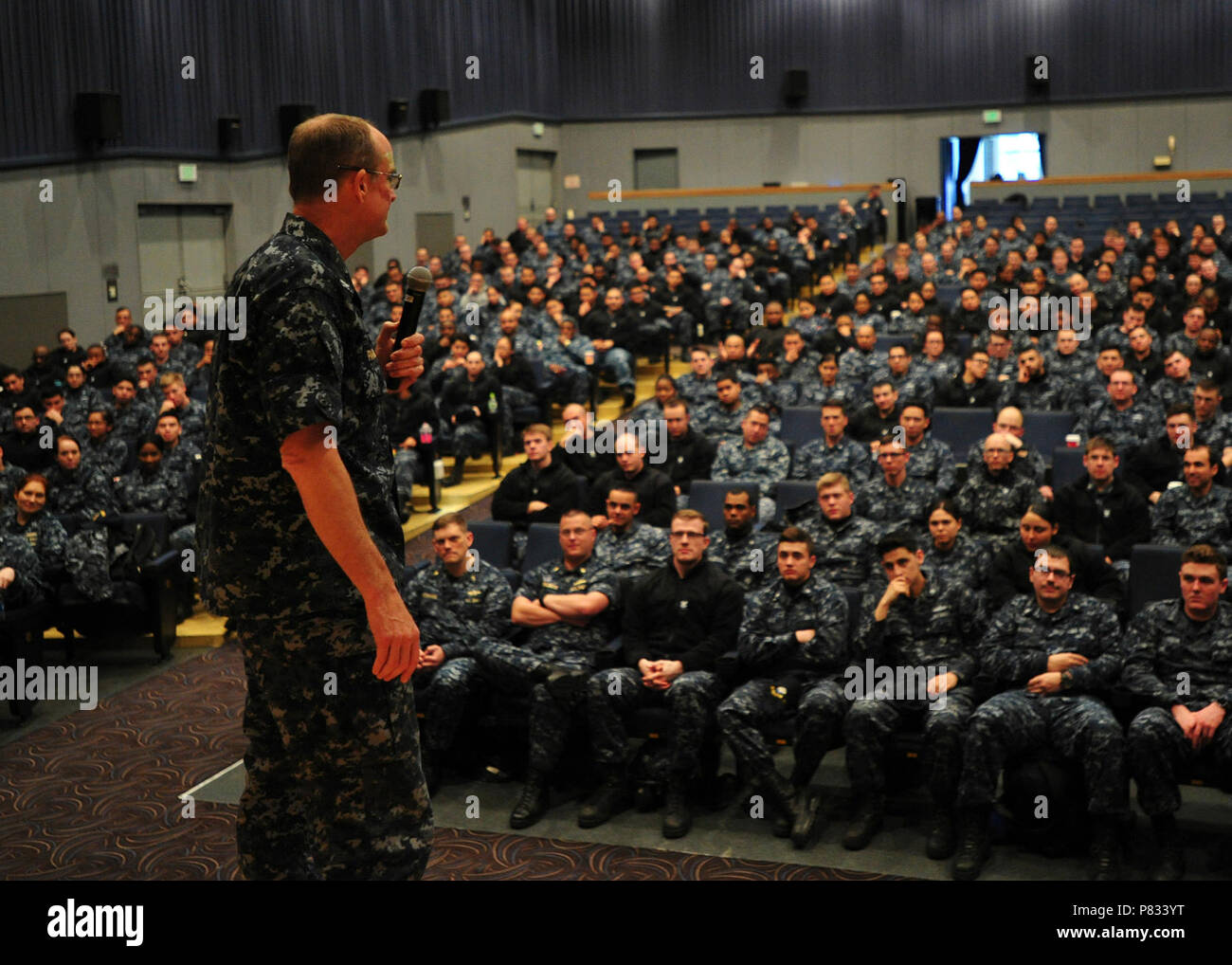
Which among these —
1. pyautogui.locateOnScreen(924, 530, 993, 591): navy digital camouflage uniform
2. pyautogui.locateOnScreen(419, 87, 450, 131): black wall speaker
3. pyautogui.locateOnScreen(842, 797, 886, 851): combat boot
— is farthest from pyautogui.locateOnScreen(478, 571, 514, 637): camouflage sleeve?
pyautogui.locateOnScreen(419, 87, 450, 131): black wall speaker

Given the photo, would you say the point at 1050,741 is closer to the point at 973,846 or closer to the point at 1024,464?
the point at 973,846

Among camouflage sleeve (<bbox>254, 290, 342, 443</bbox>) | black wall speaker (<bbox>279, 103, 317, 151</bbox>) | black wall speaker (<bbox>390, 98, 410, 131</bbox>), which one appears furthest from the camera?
black wall speaker (<bbox>390, 98, 410, 131</bbox>)

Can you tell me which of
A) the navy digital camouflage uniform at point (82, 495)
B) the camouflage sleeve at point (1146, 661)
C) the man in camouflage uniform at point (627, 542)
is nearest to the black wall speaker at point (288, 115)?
the navy digital camouflage uniform at point (82, 495)

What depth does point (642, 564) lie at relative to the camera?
496 centimetres

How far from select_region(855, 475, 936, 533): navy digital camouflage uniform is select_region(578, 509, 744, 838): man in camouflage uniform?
148 cm

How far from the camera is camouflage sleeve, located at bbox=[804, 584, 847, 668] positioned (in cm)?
411

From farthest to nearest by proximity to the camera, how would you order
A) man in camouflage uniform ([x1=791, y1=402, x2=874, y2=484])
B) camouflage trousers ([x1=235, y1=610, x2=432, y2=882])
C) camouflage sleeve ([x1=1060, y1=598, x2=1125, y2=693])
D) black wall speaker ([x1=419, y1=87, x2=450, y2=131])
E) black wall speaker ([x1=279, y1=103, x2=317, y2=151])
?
black wall speaker ([x1=419, y1=87, x2=450, y2=131]), black wall speaker ([x1=279, y1=103, x2=317, y2=151]), man in camouflage uniform ([x1=791, y1=402, x2=874, y2=484]), camouflage sleeve ([x1=1060, y1=598, x2=1125, y2=693]), camouflage trousers ([x1=235, y1=610, x2=432, y2=882])

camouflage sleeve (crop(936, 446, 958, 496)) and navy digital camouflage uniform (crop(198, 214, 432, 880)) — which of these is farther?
camouflage sleeve (crop(936, 446, 958, 496))

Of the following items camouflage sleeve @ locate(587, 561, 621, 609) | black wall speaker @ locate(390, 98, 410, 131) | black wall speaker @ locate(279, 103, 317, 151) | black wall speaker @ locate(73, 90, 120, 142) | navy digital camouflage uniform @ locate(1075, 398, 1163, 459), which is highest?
black wall speaker @ locate(390, 98, 410, 131)

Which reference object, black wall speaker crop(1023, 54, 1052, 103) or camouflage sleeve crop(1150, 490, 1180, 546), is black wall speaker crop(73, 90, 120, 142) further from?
black wall speaker crop(1023, 54, 1052, 103)

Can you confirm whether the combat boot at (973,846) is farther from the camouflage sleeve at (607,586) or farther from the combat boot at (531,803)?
the camouflage sleeve at (607,586)

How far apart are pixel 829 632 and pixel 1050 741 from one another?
2.51 feet

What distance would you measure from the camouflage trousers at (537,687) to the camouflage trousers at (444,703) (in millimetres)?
85
